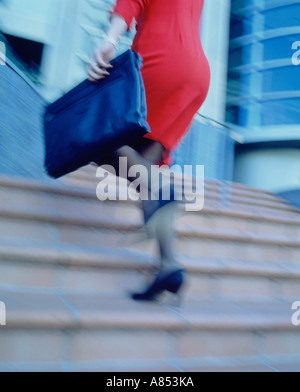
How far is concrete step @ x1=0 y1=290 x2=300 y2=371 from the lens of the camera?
1.08 meters

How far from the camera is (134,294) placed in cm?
140

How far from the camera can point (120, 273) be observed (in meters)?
1.55

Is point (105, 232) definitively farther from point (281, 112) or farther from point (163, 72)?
point (281, 112)

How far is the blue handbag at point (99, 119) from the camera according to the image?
1.05 metres

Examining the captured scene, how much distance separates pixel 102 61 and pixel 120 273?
0.90m

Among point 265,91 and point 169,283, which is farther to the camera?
point 265,91

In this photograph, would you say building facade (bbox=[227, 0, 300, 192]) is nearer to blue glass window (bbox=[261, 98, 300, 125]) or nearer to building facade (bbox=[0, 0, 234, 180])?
blue glass window (bbox=[261, 98, 300, 125])

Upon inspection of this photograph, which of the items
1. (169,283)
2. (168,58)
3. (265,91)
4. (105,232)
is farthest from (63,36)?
(169,283)

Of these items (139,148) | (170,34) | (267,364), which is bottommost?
(267,364)

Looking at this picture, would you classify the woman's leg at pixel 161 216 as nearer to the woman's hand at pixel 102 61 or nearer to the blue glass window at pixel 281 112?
the woman's hand at pixel 102 61

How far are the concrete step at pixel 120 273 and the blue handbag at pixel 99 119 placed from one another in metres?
0.38

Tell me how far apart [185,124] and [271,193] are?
2.88 meters
